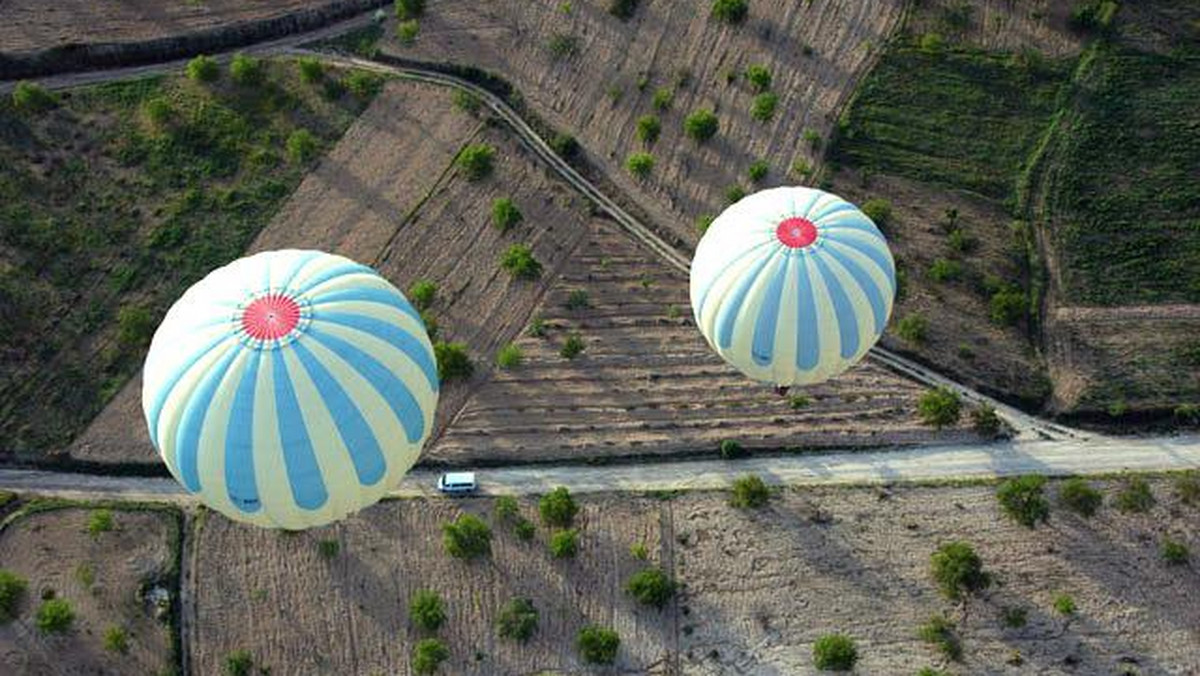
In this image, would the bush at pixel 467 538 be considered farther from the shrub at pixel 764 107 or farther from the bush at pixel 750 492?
the shrub at pixel 764 107

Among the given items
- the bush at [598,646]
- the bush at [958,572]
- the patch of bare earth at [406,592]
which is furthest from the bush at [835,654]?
the bush at [598,646]

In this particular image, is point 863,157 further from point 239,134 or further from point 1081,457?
point 239,134

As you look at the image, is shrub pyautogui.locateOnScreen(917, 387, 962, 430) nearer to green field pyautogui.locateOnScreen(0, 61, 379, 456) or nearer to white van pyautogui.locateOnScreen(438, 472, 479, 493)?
white van pyautogui.locateOnScreen(438, 472, 479, 493)

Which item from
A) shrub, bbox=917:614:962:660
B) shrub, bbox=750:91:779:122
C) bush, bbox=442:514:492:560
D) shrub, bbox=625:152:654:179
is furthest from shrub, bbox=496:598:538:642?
shrub, bbox=750:91:779:122

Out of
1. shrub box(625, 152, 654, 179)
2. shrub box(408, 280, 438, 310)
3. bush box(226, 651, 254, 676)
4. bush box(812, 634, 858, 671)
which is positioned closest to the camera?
bush box(812, 634, 858, 671)

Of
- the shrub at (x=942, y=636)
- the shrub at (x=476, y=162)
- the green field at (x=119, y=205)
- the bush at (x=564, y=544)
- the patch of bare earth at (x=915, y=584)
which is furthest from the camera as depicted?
the shrub at (x=476, y=162)

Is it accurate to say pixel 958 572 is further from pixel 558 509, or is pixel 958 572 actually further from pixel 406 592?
pixel 406 592

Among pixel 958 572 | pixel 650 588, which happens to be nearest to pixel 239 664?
pixel 650 588
